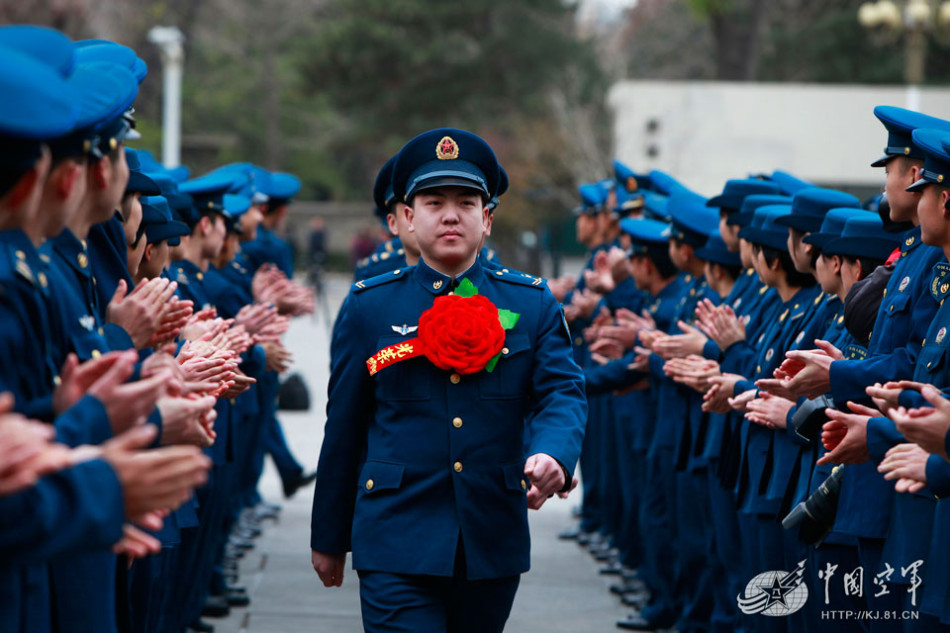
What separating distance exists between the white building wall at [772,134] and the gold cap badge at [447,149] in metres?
22.2

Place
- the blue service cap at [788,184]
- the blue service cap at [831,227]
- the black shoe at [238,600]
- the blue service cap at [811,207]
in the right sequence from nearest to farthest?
the blue service cap at [831,227] → the blue service cap at [811,207] → the blue service cap at [788,184] → the black shoe at [238,600]

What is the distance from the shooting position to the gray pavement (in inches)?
308

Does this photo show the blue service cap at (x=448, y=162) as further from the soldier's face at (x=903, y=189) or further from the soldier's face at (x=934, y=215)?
the soldier's face at (x=903, y=189)

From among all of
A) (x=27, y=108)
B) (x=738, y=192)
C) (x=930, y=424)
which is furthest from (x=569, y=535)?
(x=27, y=108)

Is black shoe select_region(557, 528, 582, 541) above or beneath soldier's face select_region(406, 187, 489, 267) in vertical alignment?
beneath

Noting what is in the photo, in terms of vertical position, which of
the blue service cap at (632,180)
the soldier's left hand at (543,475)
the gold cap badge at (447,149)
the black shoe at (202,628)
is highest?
the gold cap badge at (447,149)

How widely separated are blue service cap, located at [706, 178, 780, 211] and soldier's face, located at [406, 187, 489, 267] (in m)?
2.94

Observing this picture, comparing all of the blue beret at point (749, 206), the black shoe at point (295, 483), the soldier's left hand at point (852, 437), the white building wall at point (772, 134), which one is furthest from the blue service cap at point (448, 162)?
the white building wall at point (772, 134)

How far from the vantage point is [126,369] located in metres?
3.20

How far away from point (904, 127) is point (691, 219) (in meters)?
2.70

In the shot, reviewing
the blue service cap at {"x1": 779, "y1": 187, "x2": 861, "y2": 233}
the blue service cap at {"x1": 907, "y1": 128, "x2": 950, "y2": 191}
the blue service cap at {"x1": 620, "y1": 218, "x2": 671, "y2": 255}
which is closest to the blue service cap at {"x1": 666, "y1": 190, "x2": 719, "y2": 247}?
the blue service cap at {"x1": 620, "y1": 218, "x2": 671, "y2": 255}

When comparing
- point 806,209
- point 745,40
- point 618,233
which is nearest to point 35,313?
point 806,209

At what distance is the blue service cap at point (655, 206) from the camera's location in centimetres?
916

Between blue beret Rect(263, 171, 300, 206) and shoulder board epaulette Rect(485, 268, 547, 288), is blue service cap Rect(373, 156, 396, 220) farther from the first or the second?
blue beret Rect(263, 171, 300, 206)
